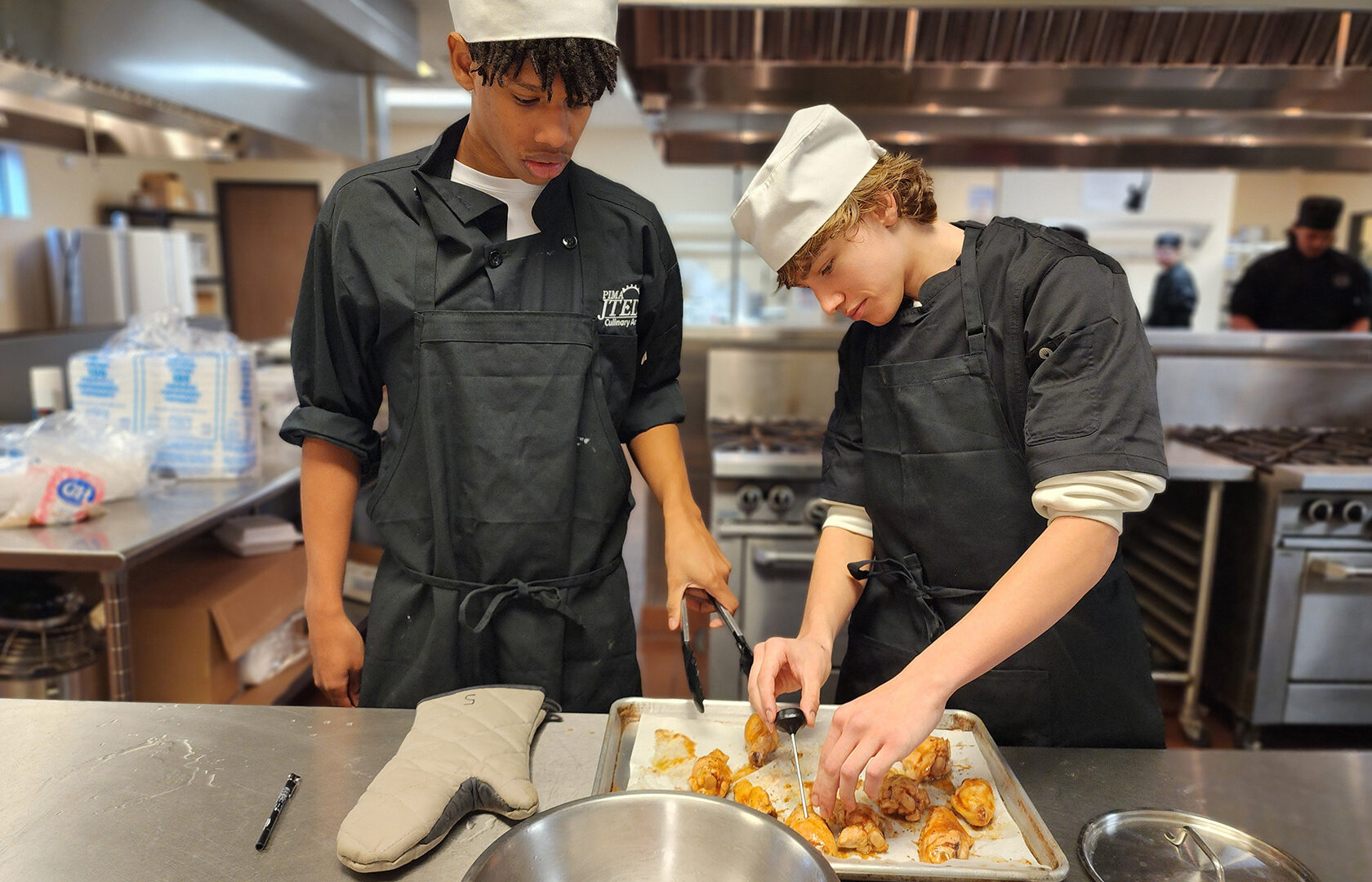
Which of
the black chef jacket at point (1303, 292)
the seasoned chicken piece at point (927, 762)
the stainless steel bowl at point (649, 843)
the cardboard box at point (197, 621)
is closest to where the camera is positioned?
the stainless steel bowl at point (649, 843)

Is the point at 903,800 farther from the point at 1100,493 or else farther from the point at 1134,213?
the point at 1134,213

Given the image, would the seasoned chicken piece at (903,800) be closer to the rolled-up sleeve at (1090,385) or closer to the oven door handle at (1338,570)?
the rolled-up sleeve at (1090,385)

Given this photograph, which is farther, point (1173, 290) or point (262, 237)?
point (262, 237)

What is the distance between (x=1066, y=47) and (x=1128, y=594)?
1939mm

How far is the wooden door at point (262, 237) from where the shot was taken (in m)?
9.17

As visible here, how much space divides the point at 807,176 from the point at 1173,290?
5791 mm

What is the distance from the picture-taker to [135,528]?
1982mm

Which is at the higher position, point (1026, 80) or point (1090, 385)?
point (1026, 80)

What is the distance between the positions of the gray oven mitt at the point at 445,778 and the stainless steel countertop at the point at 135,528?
3.70 ft

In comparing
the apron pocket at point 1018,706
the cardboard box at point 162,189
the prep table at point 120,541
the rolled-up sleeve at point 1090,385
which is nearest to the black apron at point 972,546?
the apron pocket at point 1018,706

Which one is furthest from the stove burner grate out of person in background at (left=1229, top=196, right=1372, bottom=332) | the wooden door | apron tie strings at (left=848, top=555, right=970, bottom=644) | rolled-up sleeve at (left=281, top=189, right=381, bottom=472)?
the wooden door

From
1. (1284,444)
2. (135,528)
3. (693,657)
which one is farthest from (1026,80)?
(135,528)

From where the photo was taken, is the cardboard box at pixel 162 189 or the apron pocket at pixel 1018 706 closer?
the apron pocket at pixel 1018 706

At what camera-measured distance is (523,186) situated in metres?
1.28
